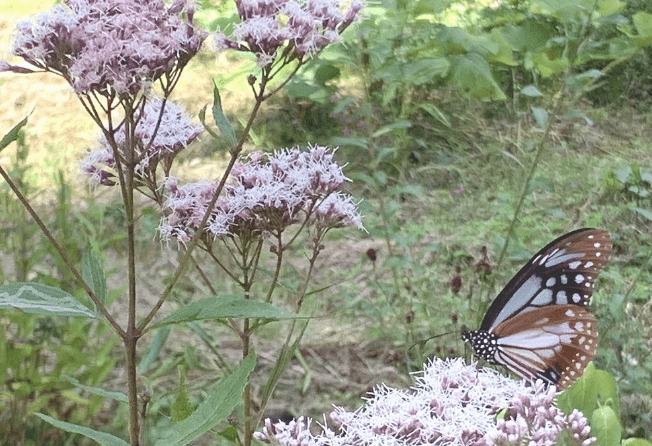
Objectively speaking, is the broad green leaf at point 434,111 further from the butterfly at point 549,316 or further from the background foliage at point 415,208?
the butterfly at point 549,316

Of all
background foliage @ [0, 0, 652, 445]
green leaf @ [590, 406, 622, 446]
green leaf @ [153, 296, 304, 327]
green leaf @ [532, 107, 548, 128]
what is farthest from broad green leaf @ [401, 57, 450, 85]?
green leaf @ [153, 296, 304, 327]

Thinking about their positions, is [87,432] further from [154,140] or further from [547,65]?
[547,65]

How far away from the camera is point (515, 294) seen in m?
1.33

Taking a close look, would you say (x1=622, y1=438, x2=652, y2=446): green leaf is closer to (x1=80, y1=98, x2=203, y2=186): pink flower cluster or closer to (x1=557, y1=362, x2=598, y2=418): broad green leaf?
(x1=557, y1=362, x2=598, y2=418): broad green leaf

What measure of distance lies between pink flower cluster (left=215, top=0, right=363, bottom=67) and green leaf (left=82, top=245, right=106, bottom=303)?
0.89 feet

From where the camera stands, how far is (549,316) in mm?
1336

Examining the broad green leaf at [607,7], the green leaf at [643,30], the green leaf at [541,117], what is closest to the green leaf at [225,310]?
the green leaf at [541,117]

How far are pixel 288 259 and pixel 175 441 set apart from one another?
2089 millimetres

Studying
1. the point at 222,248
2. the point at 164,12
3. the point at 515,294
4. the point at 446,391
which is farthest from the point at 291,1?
the point at 222,248

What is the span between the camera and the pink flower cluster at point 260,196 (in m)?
0.95

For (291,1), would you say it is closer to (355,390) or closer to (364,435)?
(364,435)

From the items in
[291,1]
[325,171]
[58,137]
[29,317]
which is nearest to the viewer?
[291,1]

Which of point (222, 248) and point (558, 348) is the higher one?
point (558, 348)

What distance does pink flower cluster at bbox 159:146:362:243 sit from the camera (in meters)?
0.95
